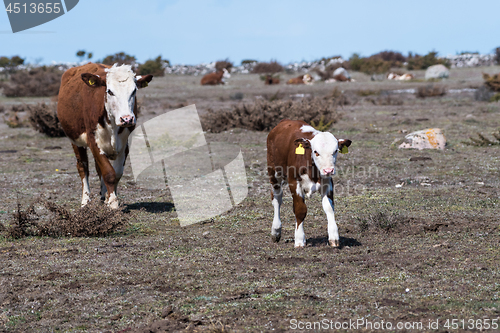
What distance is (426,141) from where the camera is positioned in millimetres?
17109

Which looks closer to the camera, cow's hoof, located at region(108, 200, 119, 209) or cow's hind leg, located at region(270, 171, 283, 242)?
cow's hind leg, located at region(270, 171, 283, 242)

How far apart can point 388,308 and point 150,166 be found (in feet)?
39.8

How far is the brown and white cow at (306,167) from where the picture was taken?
7273mm

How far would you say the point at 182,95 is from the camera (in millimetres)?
40000

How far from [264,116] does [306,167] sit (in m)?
14.8

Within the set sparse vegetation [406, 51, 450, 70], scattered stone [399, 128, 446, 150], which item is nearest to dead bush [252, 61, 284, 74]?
sparse vegetation [406, 51, 450, 70]

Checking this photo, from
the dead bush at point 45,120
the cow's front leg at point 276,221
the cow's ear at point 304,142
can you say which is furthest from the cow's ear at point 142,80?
the dead bush at point 45,120

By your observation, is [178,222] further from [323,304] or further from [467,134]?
[467,134]

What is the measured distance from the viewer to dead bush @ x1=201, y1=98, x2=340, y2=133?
22141mm

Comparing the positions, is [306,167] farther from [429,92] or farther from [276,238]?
[429,92]

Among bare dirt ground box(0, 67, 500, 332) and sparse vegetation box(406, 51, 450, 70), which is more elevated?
bare dirt ground box(0, 67, 500, 332)

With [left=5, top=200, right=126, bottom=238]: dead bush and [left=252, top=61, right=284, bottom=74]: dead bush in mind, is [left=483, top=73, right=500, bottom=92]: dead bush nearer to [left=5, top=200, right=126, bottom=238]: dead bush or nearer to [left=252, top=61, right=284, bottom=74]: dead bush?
[left=5, top=200, right=126, bottom=238]: dead bush

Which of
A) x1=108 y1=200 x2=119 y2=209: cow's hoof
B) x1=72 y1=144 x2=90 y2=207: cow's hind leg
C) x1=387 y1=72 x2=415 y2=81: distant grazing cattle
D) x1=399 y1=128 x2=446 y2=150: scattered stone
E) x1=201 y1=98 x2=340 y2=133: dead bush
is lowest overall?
x1=387 y1=72 x2=415 y2=81: distant grazing cattle

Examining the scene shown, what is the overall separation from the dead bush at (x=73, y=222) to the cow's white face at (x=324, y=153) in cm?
334
